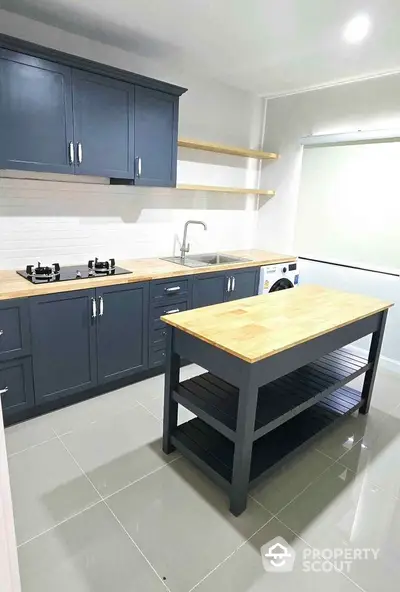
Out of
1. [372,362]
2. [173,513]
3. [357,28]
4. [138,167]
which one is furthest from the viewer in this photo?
[138,167]

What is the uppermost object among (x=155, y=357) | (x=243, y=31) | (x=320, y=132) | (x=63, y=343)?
(x=243, y=31)

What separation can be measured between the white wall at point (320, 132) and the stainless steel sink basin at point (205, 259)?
72cm

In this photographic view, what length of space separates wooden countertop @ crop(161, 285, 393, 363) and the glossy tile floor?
855 millimetres

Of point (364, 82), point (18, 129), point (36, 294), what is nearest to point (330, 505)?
point (36, 294)

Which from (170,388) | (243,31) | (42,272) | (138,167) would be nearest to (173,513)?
(170,388)

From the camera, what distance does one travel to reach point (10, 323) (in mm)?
2188

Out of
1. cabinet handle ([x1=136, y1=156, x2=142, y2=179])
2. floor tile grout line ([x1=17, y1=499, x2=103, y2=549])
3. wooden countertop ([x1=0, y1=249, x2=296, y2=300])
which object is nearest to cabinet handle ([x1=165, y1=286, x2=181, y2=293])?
wooden countertop ([x1=0, y1=249, x2=296, y2=300])

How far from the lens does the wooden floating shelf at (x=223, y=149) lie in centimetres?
325

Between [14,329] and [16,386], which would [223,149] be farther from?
[16,386]

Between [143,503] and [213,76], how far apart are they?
3567 millimetres

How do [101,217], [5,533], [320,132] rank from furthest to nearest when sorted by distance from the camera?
[320,132], [101,217], [5,533]

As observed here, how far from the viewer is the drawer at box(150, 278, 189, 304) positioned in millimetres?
2867

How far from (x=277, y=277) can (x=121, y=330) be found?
184 cm

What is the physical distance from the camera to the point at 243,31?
2.48 metres
